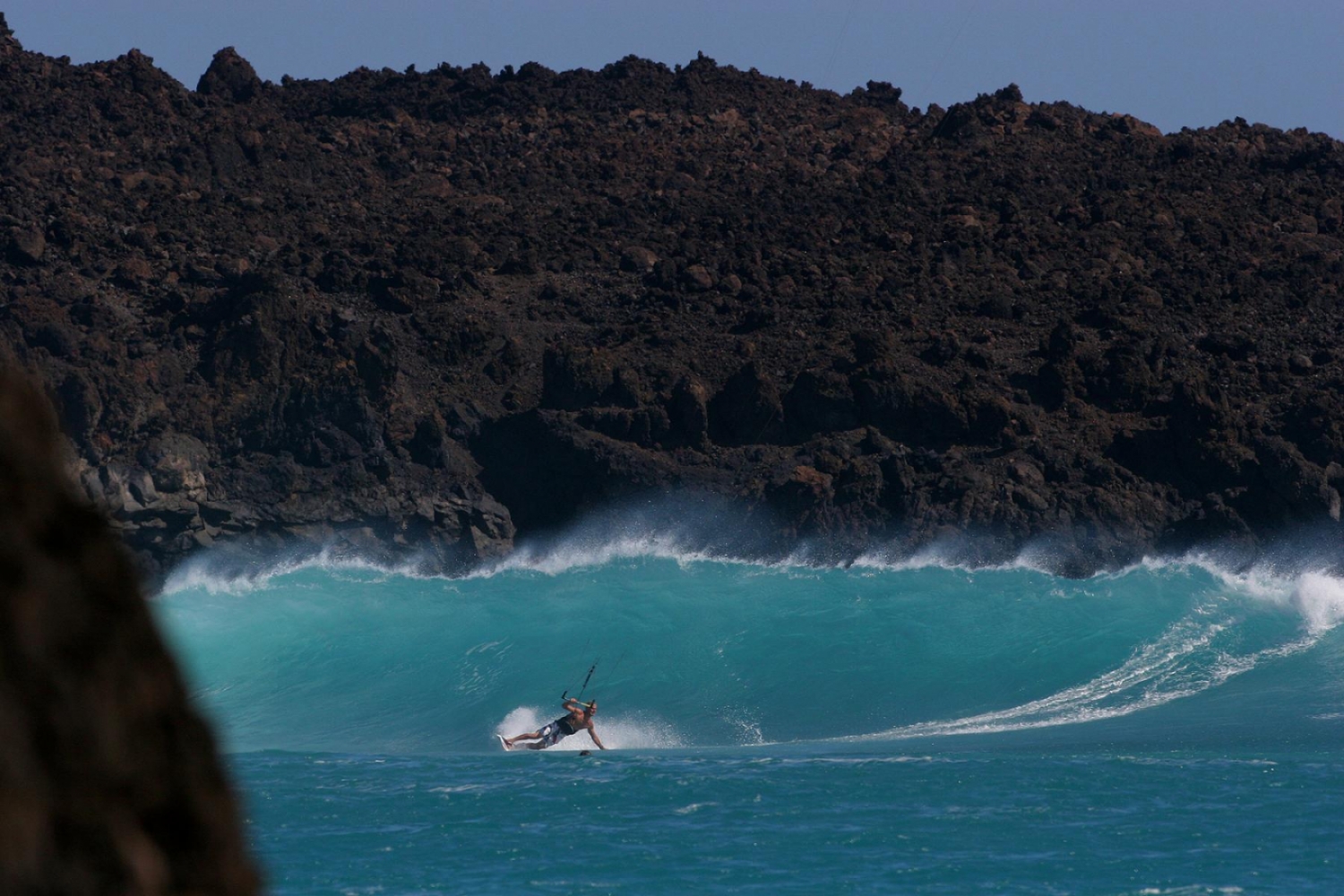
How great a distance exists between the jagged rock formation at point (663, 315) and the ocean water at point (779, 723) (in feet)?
7.66

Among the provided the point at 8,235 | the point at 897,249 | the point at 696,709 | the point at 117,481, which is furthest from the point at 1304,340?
the point at 8,235

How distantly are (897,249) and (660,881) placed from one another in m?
34.9

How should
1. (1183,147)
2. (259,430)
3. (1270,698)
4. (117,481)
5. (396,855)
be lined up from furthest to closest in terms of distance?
1. (1183,147)
2. (259,430)
3. (117,481)
4. (1270,698)
5. (396,855)

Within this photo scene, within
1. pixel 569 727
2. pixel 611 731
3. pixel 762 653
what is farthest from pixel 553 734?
pixel 762 653

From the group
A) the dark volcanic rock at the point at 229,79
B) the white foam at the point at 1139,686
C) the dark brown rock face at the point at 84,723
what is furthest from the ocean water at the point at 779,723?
the dark volcanic rock at the point at 229,79

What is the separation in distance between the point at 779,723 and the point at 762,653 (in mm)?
3213

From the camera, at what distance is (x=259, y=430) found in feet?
112

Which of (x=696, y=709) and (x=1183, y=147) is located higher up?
(x=1183, y=147)

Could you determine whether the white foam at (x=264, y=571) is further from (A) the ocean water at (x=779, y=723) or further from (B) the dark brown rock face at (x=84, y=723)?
(B) the dark brown rock face at (x=84, y=723)

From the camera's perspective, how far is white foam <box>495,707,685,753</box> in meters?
18.5

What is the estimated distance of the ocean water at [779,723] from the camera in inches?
445

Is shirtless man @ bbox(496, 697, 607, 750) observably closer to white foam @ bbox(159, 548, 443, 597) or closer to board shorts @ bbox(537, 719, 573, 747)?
board shorts @ bbox(537, 719, 573, 747)

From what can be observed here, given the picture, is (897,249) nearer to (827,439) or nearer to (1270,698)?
(827,439)

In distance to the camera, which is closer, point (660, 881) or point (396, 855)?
point (660, 881)
